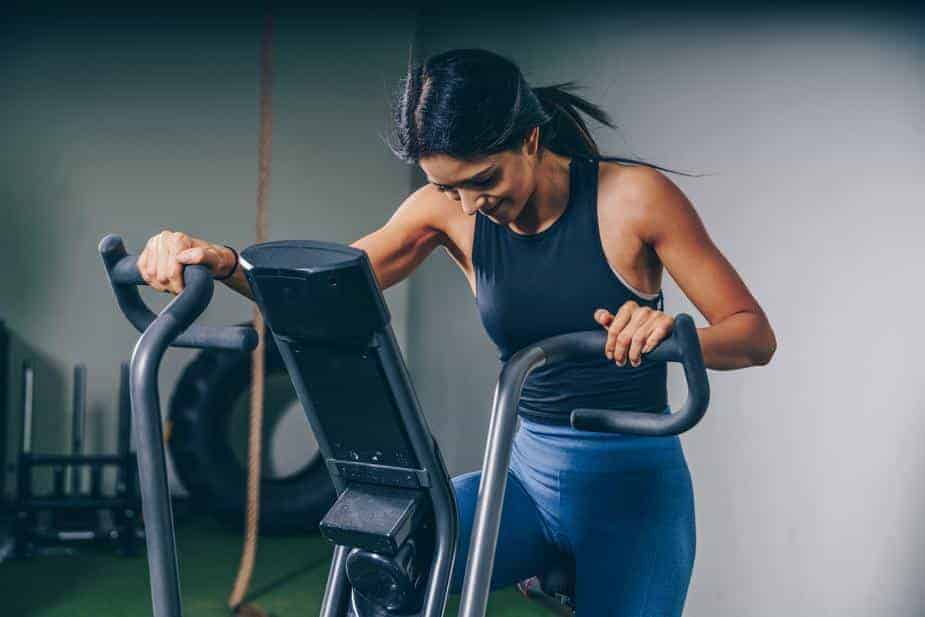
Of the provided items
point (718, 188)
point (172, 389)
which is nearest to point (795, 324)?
point (718, 188)

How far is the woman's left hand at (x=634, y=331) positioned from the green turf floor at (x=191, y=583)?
2.25m

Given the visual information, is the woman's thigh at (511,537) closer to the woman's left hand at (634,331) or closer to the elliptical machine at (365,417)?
the elliptical machine at (365,417)

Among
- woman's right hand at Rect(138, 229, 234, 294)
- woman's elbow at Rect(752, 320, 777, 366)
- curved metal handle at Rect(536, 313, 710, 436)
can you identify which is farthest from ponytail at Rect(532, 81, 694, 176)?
Answer: woman's right hand at Rect(138, 229, 234, 294)

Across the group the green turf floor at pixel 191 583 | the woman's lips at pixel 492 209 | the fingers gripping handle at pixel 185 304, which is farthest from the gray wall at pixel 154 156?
the fingers gripping handle at pixel 185 304

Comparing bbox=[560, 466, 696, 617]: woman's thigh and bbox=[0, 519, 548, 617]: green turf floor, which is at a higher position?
bbox=[560, 466, 696, 617]: woman's thigh

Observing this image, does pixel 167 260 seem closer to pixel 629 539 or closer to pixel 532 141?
pixel 532 141

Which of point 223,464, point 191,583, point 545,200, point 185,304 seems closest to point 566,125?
point 545,200

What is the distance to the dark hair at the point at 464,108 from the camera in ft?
4.79

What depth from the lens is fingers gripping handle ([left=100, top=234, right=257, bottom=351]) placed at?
1221 millimetres

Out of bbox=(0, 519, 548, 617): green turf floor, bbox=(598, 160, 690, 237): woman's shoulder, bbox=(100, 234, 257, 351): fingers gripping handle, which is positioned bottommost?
bbox=(0, 519, 548, 617): green turf floor

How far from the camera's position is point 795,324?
2.10 m

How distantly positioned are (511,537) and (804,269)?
86cm

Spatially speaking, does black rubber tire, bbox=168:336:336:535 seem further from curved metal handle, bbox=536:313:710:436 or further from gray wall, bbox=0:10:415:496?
curved metal handle, bbox=536:313:710:436

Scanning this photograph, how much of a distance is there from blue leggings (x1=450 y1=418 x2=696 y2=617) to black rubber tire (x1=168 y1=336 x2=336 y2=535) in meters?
2.48
